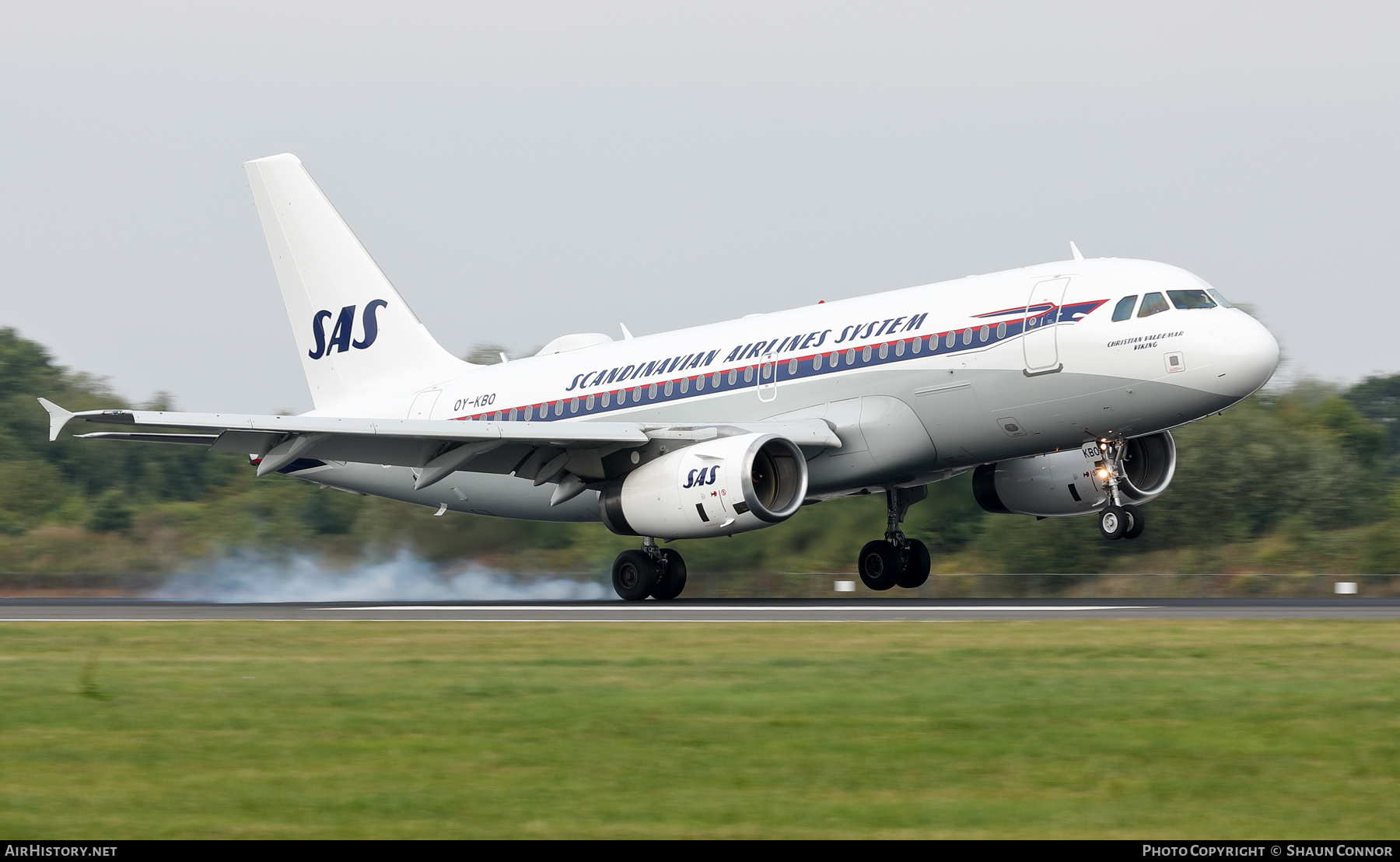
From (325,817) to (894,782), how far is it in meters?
3.01

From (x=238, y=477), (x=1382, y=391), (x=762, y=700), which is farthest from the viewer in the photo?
(x=1382, y=391)

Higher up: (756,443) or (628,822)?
(756,443)

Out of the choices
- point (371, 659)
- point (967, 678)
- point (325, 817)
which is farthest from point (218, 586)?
point (325, 817)

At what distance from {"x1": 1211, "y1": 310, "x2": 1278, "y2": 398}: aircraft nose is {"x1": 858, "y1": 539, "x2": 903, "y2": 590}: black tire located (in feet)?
27.8

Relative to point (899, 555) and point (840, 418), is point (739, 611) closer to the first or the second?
point (840, 418)

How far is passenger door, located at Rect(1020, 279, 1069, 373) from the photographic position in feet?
78.1

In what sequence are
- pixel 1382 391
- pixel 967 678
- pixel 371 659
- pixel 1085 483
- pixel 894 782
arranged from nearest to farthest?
pixel 894 782 < pixel 967 678 < pixel 371 659 < pixel 1085 483 < pixel 1382 391

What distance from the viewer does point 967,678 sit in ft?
41.7

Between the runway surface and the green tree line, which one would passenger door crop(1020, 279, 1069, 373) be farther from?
the green tree line

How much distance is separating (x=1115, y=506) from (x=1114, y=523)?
0.33 meters

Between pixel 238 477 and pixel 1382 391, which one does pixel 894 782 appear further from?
pixel 1382 391

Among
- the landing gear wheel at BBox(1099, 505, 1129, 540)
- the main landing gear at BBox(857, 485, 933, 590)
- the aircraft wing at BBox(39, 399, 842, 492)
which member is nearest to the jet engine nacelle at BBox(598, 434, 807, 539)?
the aircraft wing at BBox(39, 399, 842, 492)

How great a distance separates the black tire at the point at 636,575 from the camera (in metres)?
27.0

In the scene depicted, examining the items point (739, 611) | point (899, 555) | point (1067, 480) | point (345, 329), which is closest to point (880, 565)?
point (899, 555)
